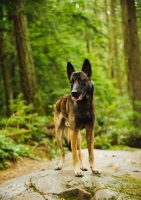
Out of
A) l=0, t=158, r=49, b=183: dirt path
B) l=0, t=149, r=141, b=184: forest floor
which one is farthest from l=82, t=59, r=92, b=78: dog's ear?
l=0, t=158, r=49, b=183: dirt path

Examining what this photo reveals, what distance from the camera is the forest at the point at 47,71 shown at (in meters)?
10.1

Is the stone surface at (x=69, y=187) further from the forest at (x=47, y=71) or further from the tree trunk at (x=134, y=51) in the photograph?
the tree trunk at (x=134, y=51)

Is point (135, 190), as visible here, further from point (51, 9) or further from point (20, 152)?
point (51, 9)

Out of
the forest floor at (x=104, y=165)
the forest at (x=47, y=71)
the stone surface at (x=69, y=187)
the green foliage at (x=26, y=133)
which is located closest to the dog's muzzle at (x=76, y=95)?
the stone surface at (x=69, y=187)

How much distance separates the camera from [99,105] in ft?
50.1

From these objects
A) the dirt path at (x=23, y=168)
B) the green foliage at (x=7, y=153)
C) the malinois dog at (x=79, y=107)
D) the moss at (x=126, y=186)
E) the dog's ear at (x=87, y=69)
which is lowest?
the dirt path at (x=23, y=168)

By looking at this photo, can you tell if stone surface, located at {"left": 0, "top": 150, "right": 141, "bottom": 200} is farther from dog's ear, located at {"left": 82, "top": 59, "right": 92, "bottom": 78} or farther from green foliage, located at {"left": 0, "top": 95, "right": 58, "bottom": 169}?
green foliage, located at {"left": 0, "top": 95, "right": 58, "bottom": 169}

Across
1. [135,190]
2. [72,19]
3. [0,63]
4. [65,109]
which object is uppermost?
[72,19]

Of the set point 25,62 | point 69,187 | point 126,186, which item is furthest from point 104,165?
point 25,62

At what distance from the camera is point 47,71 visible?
14.5m

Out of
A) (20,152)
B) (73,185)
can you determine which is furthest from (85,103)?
(20,152)

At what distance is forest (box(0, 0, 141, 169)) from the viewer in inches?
398

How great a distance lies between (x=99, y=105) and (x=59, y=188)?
1063 cm

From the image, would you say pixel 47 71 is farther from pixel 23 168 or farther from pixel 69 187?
pixel 69 187
